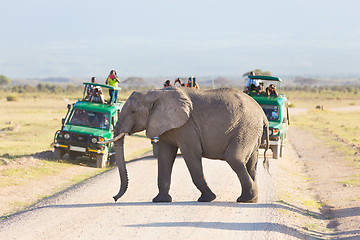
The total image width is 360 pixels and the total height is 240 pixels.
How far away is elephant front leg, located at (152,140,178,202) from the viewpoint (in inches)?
541

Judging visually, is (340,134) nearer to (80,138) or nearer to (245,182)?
(80,138)

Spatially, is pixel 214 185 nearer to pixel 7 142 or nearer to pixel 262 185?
pixel 262 185

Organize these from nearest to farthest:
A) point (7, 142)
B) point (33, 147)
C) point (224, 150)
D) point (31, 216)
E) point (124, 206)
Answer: point (31, 216) < point (124, 206) < point (224, 150) < point (33, 147) < point (7, 142)

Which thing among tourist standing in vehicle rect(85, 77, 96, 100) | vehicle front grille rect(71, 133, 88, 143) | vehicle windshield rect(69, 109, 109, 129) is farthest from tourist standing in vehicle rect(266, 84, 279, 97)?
vehicle front grille rect(71, 133, 88, 143)

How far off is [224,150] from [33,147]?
14.4m

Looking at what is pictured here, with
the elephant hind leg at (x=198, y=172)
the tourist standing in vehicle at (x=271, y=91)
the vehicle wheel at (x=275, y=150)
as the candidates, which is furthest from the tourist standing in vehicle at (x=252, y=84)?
the elephant hind leg at (x=198, y=172)

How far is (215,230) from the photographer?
36.0 feet

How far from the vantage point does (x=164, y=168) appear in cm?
1384

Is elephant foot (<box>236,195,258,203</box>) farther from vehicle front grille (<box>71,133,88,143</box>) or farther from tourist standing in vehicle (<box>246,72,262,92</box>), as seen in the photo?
tourist standing in vehicle (<box>246,72,262,92</box>)

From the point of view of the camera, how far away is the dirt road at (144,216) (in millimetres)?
Result: 10625

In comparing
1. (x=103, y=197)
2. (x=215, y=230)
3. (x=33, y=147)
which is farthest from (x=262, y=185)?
(x=33, y=147)

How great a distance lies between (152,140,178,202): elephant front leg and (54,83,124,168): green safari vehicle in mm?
7153

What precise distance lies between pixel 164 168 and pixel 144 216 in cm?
217

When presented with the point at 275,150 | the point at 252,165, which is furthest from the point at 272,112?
→ the point at 252,165
